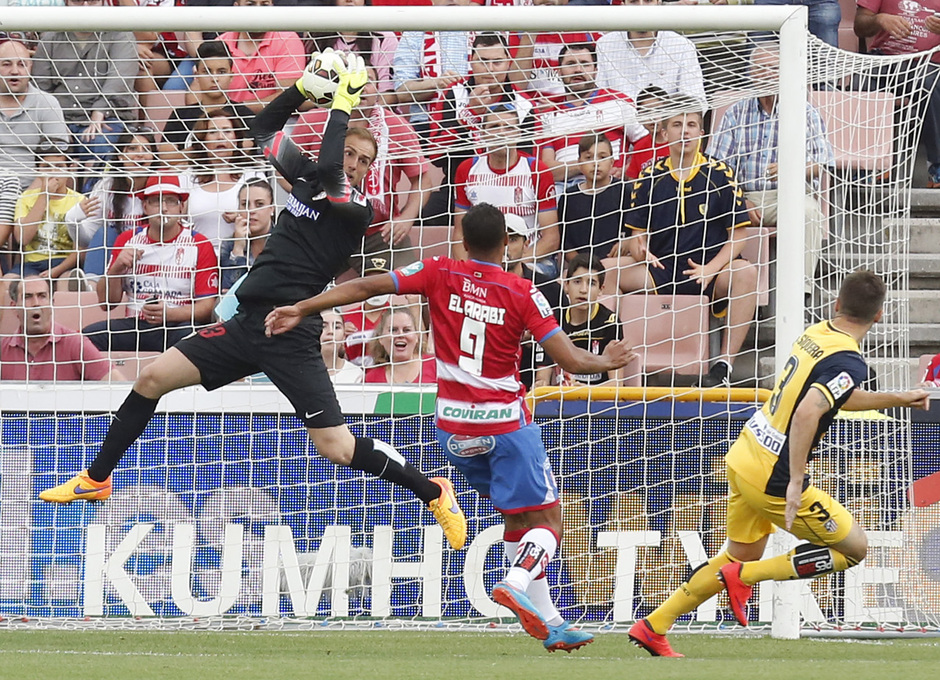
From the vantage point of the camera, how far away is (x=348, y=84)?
642 cm

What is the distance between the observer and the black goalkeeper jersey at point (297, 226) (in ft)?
21.7

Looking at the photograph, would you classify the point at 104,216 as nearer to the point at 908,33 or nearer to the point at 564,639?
the point at 564,639

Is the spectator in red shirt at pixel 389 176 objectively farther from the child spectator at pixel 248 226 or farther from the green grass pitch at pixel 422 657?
the green grass pitch at pixel 422 657

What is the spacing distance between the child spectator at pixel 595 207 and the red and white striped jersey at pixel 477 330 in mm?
2150

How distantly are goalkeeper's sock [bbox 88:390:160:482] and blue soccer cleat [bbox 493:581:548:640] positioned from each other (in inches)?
80.1

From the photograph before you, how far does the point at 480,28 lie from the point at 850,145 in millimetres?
2609

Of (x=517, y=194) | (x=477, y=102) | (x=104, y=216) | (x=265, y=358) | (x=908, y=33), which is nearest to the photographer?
(x=265, y=358)

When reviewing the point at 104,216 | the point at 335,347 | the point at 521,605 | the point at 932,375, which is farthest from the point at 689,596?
the point at 104,216

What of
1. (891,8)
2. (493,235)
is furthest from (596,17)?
(891,8)

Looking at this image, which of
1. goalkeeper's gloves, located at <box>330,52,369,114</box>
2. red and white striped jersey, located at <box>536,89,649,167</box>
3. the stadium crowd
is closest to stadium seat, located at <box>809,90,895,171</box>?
the stadium crowd

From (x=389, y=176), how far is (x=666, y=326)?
6.33 feet

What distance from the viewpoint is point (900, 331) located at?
26.6 feet

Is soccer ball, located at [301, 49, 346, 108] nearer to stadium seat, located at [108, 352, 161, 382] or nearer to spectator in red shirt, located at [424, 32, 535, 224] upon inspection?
spectator in red shirt, located at [424, 32, 535, 224]

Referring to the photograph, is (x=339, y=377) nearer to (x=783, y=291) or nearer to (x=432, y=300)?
(x=432, y=300)
